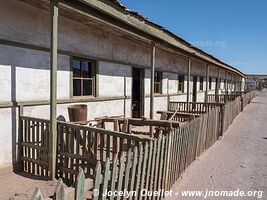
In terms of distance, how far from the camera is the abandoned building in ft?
17.0

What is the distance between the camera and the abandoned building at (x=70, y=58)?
5.18 metres

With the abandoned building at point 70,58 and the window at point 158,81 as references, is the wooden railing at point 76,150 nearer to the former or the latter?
the abandoned building at point 70,58

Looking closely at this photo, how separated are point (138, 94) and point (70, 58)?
5.07m

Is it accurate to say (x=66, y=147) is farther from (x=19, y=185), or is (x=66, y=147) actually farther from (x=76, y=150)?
(x=19, y=185)

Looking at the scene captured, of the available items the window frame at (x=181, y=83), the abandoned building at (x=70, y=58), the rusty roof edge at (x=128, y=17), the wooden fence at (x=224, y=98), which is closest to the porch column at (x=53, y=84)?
the abandoned building at (x=70, y=58)

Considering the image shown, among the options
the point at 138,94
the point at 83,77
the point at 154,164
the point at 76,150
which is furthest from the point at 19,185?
the point at 138,94

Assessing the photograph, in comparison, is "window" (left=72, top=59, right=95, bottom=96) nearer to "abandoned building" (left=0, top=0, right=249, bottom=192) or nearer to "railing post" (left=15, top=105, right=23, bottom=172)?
"abandoned building" (left=0, top=0, right=249, bottom=192)

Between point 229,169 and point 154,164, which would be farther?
point 229,169

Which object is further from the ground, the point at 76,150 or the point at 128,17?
the point at 128,17

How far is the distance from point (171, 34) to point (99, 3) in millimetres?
5453

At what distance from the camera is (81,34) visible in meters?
7.05

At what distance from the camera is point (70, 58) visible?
6707 mm

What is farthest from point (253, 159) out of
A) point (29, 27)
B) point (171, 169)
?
point (29, 27)

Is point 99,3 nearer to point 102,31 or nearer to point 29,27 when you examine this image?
point 29,27
